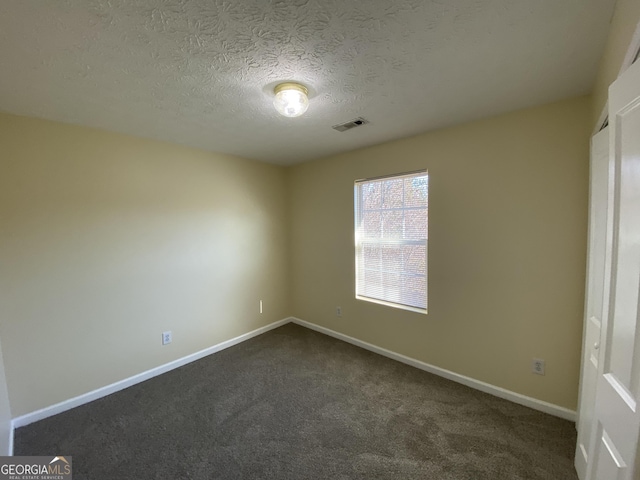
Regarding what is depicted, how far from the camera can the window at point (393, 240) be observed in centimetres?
265

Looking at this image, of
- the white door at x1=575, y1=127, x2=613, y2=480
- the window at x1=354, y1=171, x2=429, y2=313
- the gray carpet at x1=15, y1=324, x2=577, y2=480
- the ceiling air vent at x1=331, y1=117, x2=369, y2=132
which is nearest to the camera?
the white door at x1=575, y1=127, x2=613, y2=480

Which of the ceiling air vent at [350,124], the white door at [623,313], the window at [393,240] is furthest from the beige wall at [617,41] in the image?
the ceiling air vent at [350,124]

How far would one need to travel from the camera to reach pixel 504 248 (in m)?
2.12

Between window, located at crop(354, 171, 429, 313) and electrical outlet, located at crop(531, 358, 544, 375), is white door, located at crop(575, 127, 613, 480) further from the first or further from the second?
window, located at crop(354, 171, 429, 313)

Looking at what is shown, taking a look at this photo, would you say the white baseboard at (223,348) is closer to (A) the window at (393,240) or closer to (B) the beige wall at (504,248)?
(B) the beige wall at (504,248)

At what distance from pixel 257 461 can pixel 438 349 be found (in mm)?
1833

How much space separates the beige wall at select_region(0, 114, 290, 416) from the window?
1542 mm

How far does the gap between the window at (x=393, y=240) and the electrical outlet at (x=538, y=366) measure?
903mm

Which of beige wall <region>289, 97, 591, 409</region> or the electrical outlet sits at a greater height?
beige wall <region>289, 97, 591, 409</region>

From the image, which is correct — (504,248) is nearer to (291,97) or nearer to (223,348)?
(291,97)

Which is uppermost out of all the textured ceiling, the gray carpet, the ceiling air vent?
the ceiling air vent

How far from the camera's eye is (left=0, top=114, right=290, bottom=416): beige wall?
195 cm

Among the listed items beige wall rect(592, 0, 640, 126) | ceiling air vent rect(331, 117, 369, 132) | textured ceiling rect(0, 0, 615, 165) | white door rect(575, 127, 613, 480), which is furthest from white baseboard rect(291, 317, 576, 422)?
ceiling air vent rect(331, 117, 369, 132)

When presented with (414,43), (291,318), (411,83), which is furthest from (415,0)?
(291,318)
